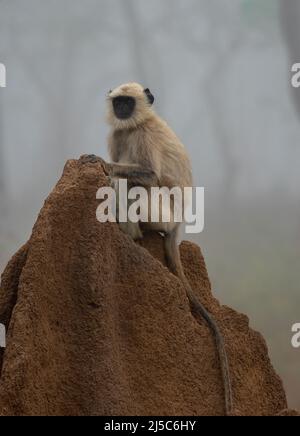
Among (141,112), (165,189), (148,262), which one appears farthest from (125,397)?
(141,112)

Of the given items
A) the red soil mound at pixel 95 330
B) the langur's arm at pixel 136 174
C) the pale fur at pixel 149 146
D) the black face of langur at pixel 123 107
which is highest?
the black face of langur at pixel 123 107

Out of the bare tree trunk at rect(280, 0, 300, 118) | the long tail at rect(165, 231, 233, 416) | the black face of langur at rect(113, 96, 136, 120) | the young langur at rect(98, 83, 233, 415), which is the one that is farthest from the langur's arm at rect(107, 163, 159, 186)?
the bare tree trunk at rect(280, 0, 300, 118)

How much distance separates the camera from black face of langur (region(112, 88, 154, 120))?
24.2 ft

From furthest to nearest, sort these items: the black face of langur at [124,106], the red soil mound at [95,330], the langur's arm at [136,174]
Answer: the black face of langur at [124,106] → the langur's arm at [136,174] → the red soil mound at [95,330]

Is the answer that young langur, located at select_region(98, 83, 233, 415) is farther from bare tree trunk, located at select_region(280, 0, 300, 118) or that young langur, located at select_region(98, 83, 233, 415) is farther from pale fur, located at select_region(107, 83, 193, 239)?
bare tree trunk, located at select_region(280, 0, 300, 118)

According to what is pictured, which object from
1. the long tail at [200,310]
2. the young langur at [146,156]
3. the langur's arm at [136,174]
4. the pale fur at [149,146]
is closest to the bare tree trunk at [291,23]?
the young langur at [146,156]

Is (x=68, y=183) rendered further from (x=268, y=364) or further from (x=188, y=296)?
(x=268, y=364)

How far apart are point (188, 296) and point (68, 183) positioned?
118cm

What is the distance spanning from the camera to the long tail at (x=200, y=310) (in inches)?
248

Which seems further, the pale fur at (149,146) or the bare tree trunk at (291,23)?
the bare tree trunk at (291,23)

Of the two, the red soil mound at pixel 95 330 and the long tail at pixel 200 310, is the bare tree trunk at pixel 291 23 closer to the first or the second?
the long tail at pixel 200 310

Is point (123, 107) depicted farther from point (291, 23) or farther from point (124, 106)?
point (291, 23)
